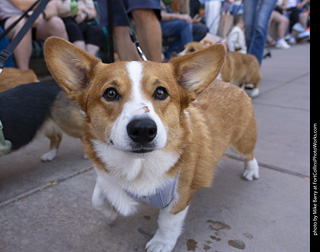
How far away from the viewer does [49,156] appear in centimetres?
307

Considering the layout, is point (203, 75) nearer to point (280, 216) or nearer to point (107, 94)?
point (107, 94)

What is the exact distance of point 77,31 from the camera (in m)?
4.93

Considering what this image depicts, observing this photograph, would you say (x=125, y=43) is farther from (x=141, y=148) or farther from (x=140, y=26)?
(x=141, y=148)

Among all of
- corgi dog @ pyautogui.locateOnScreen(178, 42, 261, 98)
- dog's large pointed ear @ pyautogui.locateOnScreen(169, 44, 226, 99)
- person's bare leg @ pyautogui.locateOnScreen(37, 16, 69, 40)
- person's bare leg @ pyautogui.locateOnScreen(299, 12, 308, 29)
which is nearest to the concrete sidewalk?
dog's large pointed ear @ pyautogui.locateOnScreen(169, 44, 226, 99)

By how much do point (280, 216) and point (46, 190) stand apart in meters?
1.94

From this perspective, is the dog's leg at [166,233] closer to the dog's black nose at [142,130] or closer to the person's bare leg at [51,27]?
the dog's black nose at [142,130]

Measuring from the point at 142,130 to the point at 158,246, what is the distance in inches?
35.3

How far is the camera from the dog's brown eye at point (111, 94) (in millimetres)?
1682

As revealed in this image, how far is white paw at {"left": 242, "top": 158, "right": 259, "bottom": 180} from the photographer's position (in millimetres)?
2754

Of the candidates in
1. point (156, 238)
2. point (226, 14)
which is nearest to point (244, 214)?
point (156, 238)

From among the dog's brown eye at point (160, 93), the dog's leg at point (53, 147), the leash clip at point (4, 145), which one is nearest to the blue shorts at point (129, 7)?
the dog's leg at point (53, 147)

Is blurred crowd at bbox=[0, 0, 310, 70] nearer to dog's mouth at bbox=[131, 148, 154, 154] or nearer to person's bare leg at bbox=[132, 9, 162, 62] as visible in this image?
person's bare leg at bbox=[132, 9, 162, 62]

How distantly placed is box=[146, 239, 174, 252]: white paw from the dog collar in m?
0.25
